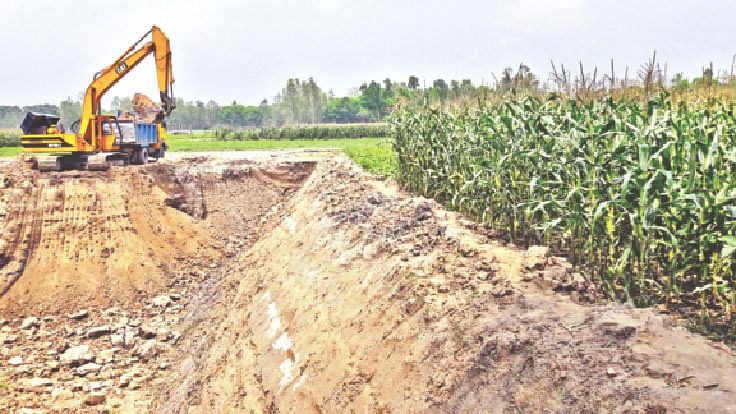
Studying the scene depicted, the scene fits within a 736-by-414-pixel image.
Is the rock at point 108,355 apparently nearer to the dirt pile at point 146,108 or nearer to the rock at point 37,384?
the rock at point 37,384

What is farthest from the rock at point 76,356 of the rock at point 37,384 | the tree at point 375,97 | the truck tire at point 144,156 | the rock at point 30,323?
the tree at point 375,97

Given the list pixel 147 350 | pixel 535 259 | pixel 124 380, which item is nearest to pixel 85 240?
pixel 147 350

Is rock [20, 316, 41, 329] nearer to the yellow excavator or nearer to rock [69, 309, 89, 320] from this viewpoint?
rock [69, 309, 89, 320]

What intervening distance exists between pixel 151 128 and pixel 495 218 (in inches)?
604

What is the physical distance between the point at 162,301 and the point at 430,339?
939 cm

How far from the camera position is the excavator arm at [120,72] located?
16547mm

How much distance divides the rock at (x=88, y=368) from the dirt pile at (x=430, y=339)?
5.04 ft

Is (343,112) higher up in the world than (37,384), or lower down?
higher up

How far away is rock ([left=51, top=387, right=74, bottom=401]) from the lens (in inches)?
319

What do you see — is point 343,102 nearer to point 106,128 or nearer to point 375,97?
point 375,97

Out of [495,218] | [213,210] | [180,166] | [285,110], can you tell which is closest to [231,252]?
[213,210]

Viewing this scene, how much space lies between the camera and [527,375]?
3.42m

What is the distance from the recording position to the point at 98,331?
1051 cm

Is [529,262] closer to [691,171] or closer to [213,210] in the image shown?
[691,171]
